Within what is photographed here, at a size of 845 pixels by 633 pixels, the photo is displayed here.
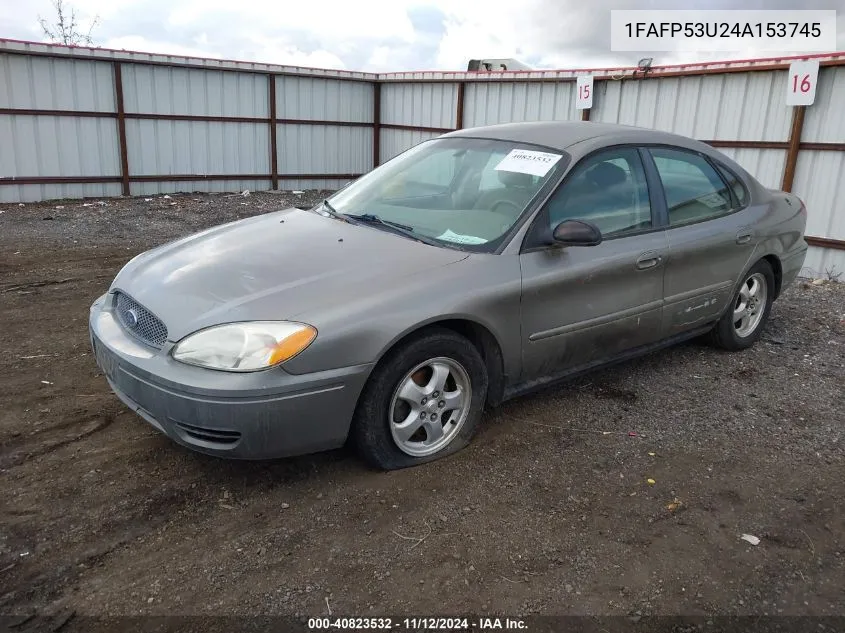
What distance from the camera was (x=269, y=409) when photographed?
9.12ft

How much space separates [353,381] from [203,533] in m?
0.87

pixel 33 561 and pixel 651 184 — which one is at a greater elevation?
pixel 651 184

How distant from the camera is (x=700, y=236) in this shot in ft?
14.4

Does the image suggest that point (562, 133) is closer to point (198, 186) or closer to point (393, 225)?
point (393, 225)

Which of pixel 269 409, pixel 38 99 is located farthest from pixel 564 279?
pixel 38 99

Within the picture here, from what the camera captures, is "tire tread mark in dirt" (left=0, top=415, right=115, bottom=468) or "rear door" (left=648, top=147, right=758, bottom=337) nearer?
"tire tread mark in dirt" (left=0, top=415, right=115, bottom=468)

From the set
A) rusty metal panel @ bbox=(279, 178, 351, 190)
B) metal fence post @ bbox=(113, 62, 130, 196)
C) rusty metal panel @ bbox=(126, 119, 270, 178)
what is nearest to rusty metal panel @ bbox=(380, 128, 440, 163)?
rusty metal panel @ bbox=(279, 178, 351, 190)

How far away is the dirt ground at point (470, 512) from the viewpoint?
2488mm

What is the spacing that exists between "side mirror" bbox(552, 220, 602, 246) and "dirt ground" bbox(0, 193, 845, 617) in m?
1.07

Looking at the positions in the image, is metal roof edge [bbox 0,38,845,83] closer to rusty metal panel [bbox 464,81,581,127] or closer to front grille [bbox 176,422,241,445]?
rusty metal panel [bbox 464,81,581,127]

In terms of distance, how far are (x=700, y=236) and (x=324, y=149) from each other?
1373 cm

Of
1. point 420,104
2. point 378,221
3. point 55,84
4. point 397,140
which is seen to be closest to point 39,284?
point 378,221

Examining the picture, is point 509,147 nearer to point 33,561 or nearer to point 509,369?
point 509,369

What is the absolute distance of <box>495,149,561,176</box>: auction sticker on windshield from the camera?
379 centimetres
